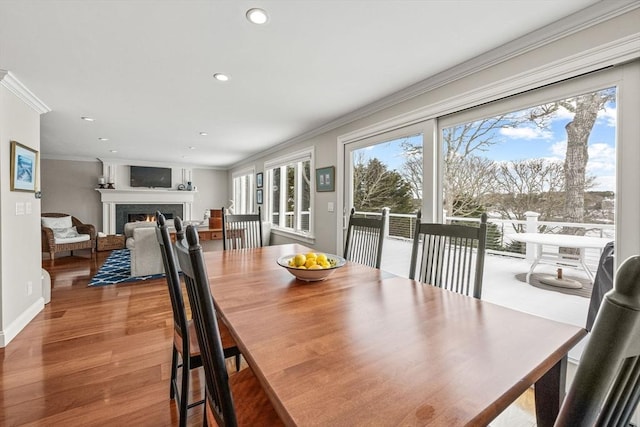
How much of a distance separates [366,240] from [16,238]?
10.5 ft

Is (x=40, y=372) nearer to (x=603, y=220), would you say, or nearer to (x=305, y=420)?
(x=305, y=420)

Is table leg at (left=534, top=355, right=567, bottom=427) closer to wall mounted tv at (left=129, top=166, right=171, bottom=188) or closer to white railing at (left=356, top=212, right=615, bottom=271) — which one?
white railing at (left=356, top=212, right=615, bottom=271)

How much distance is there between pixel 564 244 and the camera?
6.39ft

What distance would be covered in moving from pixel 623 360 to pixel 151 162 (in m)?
9.01

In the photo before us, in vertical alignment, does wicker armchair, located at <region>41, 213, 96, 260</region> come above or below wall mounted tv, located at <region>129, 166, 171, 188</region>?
below

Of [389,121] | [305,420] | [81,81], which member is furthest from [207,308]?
[81,81]

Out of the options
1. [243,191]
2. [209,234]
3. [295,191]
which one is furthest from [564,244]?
[243,191]

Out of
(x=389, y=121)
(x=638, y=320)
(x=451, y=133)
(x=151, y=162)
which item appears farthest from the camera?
(x=151, y=162)

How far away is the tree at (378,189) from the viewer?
305cm

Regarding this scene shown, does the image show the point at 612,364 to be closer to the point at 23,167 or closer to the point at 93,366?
the point at 93,366

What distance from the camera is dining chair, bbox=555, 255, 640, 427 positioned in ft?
1.08

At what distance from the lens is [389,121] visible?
294cm

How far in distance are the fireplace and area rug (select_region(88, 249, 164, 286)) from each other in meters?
1.98

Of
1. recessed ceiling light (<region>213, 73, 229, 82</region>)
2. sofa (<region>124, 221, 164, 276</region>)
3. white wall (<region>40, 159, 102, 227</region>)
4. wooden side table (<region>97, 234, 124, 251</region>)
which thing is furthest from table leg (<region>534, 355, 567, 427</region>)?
white wall (<region>40, 159, 102, 227</region>)
